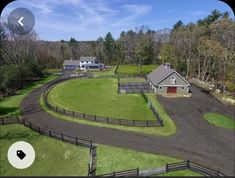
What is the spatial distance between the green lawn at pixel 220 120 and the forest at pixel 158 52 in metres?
10.6

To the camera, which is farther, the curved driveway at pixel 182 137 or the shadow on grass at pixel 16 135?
the shadow on grass at pixel 16 135

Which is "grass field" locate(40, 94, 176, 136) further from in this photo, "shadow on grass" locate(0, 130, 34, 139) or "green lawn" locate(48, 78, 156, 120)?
"shadow on grass" locate(0, 130, 34, 139)

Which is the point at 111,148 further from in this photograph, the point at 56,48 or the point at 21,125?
the point at 56,48

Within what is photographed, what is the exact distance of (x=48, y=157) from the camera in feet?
57.8

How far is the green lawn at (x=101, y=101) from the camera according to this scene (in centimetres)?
2792

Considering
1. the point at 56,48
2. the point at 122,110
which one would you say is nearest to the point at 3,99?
the point at 122,110

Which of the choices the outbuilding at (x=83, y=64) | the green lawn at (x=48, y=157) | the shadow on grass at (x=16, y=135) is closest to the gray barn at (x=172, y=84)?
the green lawn at (x=48, y=157)

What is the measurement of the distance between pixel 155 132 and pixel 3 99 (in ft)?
82.0

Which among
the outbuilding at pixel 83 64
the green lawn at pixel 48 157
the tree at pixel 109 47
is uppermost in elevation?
the tree at pixel 109 47

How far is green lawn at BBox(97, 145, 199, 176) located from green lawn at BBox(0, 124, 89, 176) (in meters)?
1.25

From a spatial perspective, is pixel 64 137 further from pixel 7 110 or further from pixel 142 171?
pixel 7 110

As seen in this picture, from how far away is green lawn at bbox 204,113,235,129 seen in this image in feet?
79.8

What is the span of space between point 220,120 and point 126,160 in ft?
47.1

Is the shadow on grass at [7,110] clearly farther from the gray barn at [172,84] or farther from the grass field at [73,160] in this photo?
the gray barn at [172,84]
